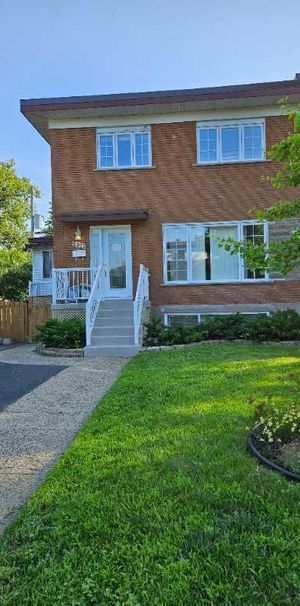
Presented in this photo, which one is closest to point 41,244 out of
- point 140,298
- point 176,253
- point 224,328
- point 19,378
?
point 176,253

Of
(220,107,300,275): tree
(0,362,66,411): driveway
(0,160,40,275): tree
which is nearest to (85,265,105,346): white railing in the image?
(0,362,66,411): driveway

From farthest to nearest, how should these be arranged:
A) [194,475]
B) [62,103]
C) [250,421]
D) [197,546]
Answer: [62,103] → [250,421] → [194,475] → [197,546]

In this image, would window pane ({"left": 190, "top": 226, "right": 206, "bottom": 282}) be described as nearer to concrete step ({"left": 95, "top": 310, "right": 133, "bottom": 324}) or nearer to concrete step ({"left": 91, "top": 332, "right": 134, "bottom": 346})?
concrete step ({"left": 95, "top": 310, "right": 133, "bottom": 324})

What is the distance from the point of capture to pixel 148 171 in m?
15.3

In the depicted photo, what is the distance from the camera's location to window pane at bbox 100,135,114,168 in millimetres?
15328

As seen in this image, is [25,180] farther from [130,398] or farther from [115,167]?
[130,398]

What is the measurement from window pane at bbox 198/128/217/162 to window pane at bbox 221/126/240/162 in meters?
0.25

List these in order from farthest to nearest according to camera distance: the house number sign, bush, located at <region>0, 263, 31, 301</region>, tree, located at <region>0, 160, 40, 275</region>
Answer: tree, located at <region>0, 160, 40, 275</region> → bush, located at <region>0, 263, 31, 301</region> → the house number sign

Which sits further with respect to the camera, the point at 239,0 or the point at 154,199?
the point at 154,199

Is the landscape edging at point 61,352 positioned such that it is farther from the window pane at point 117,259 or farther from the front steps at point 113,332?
the window pane at point 117,259

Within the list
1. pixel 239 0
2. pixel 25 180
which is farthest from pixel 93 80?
pixel 25 180

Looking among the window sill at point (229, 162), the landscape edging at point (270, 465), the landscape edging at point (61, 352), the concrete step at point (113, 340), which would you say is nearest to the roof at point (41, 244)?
the window sill at point (229, 162)

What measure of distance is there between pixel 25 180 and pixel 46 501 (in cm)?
3058

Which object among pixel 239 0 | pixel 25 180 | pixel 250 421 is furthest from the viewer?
pixel 25 180
